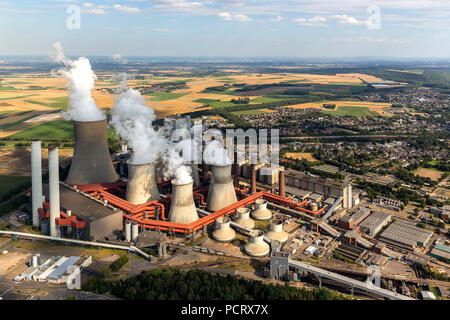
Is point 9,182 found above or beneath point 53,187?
beneath

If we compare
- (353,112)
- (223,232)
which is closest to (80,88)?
(223,232)

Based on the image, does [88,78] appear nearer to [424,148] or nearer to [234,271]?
[234,271]

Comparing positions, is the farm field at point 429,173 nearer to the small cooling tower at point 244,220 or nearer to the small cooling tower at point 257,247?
the small cooling tower at point 244,220

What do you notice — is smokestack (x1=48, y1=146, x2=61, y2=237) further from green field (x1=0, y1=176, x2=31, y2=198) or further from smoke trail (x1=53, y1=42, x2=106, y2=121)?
green field (x1=0, y1=176, x2=31, y2=198)

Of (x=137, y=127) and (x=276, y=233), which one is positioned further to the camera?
(x=137, y=127)

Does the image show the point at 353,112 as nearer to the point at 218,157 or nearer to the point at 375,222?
the point at 375,222

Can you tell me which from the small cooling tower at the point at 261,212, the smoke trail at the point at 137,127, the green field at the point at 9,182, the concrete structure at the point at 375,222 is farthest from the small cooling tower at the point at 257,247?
the green field at the point at 9,182

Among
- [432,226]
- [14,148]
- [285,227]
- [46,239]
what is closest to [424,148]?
[432,226]
